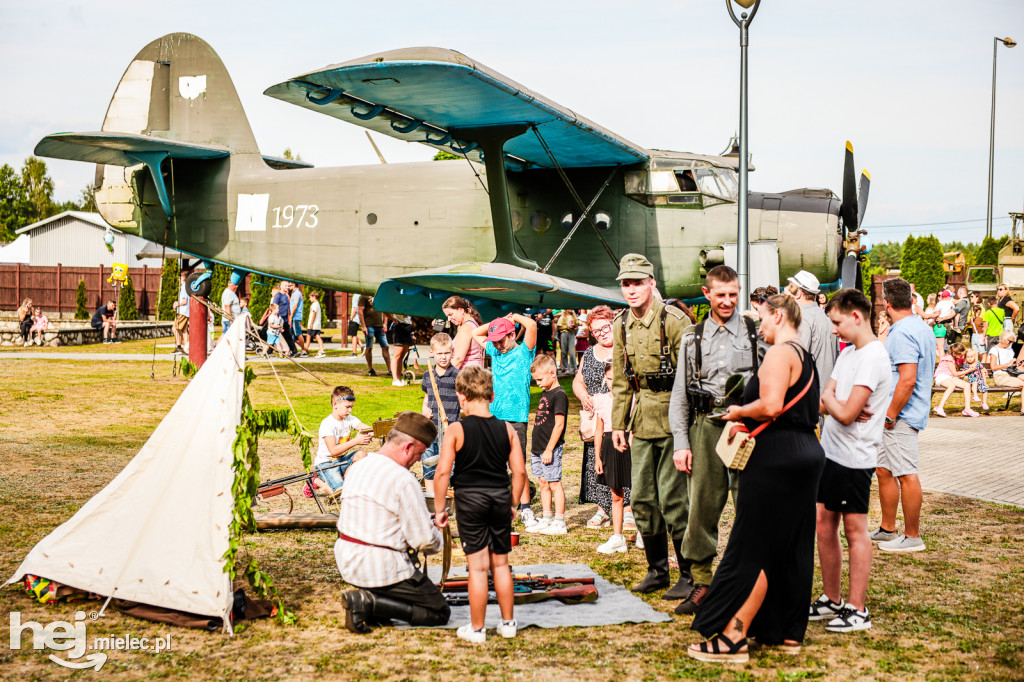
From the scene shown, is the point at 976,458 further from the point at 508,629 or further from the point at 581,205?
the point at 508,629

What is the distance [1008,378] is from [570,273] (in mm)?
8511

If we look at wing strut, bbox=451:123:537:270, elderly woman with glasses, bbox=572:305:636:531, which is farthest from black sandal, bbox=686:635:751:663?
wing strut, bbox=451:123:537:270

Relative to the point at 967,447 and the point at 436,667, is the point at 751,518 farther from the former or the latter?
the point at 967,447

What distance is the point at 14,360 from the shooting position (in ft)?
64.5

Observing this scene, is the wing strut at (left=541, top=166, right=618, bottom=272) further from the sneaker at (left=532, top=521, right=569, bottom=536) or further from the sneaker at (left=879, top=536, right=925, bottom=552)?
the sneaker at (left=879, top=536, right=925, bottom=552)

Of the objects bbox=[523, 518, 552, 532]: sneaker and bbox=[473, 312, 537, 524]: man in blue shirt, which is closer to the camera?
bbox=[523, 518, 552, 532]: sneaker

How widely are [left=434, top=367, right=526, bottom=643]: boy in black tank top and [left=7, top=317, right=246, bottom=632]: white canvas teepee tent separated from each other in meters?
1.35

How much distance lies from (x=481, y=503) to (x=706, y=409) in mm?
1530

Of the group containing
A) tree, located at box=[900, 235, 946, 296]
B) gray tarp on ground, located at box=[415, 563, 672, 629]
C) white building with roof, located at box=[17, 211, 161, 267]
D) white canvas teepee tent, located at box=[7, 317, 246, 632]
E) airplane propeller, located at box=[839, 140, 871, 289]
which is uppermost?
white building with roof, located at box=[17, 211, 161, 267]

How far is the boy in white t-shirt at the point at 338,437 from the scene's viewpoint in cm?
721

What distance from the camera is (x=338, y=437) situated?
7371 mm

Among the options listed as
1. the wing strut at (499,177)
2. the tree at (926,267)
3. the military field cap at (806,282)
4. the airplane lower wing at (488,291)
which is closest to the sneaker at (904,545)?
the military field cap at (806,282)

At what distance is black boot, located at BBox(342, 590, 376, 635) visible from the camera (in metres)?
4.71

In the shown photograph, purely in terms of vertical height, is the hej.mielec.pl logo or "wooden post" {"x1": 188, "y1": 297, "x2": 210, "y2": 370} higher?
"wooden post" {"x1": 188, "y1": 297, "x2": 210, "y2": 370}
